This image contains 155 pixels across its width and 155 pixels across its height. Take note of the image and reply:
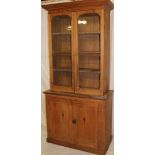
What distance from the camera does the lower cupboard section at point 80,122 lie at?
257cm

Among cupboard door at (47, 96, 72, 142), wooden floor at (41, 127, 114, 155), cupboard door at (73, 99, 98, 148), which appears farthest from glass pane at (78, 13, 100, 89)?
wooden floor at (41, 127, 114, 155)

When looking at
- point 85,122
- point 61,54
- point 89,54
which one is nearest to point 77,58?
point 89,54

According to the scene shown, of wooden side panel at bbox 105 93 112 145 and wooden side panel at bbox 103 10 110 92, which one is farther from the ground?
wooden side panel at bbox 103 10 110 92

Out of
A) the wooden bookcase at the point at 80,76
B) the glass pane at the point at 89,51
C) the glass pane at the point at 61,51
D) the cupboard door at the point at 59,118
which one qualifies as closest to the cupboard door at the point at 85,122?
the wooden bookcase at the point at 80,76

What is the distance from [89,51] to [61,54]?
0.47 metres

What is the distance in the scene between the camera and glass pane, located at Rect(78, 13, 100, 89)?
2717 mm

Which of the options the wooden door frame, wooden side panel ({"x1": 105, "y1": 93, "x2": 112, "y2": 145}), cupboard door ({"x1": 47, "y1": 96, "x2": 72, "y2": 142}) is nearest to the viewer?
the wooden door frame

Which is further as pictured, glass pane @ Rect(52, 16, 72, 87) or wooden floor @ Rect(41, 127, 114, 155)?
glass pane @ Rect(52, 16, 72, 87)

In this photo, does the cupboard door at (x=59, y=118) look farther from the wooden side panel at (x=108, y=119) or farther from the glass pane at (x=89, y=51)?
the wooden side panel at (x=108, y=119)

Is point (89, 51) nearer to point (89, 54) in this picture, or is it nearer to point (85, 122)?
point (89, 54)

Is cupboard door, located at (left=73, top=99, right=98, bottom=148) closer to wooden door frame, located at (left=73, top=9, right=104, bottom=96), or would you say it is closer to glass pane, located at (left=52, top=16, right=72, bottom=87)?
wooden door frame, located at (left=73, top=9, right=104, bottom=96)

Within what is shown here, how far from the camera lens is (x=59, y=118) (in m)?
2.88
